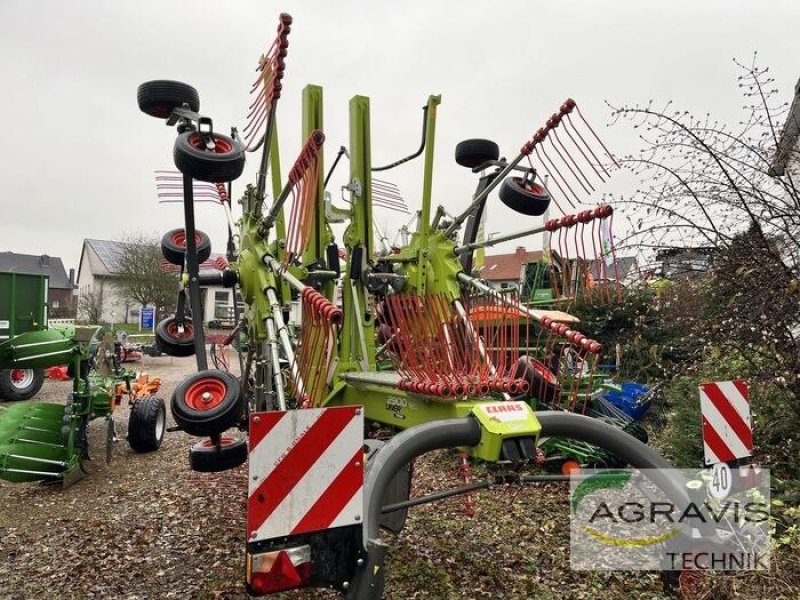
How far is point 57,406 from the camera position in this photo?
5816 millimetres

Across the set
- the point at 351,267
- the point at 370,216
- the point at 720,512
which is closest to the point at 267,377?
the point at 351,267

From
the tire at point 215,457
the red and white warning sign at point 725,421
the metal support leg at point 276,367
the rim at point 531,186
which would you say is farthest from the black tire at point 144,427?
the red and white warning sign at point 725,421

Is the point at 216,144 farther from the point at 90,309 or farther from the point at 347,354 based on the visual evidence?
the point at 90,309

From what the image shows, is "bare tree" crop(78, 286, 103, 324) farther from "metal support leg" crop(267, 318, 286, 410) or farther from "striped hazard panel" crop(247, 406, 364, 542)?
"striped hazard panel" crop(247, 406, 364, 542)

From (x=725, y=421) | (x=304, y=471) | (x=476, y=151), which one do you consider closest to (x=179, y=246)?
(x=476, y=151)

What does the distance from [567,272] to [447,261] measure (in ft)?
3.59

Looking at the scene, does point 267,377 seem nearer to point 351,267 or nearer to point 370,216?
point 351,267

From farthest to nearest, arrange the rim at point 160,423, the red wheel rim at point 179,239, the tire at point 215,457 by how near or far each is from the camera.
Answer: the rim at point 160,423 → the red wheel rim at point 179,239 → the tire at point 215,457

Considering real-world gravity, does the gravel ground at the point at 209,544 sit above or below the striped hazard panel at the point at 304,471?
below

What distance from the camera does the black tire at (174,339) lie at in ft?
16.1

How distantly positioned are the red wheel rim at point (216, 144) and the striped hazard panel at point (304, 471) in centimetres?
197

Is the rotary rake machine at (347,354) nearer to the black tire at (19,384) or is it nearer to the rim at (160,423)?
the rim at (160,423)

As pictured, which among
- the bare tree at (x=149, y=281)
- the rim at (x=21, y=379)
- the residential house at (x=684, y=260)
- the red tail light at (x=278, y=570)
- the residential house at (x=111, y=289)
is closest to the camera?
the red tail light at (x=278, y=570)

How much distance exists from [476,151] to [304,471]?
135 inches
